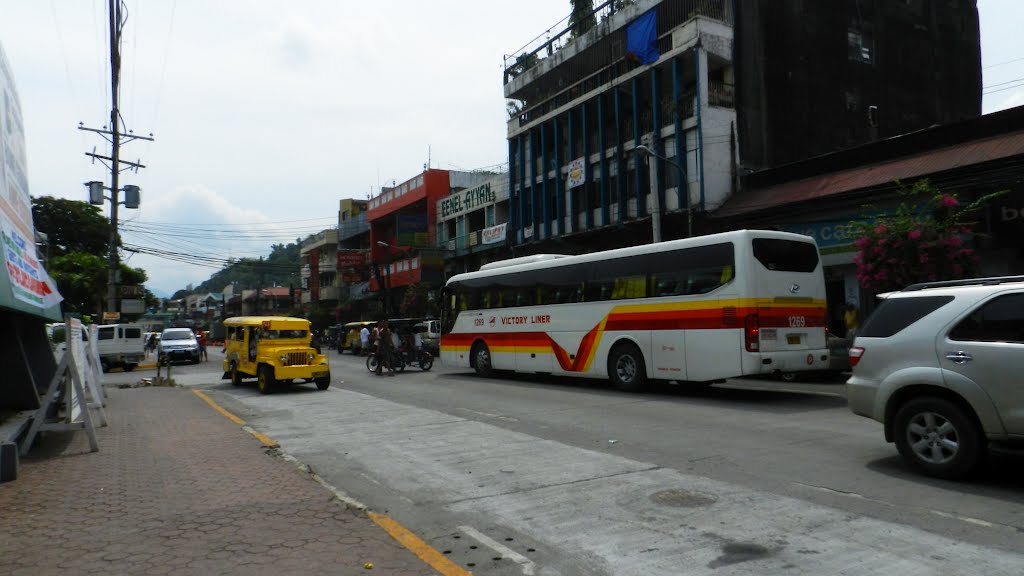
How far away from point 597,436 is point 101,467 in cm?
591

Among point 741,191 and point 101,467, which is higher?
point 741,191

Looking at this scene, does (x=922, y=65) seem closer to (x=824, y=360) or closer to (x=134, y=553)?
(x=824, y=360)

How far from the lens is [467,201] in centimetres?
4344

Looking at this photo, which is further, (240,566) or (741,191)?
(741,191)

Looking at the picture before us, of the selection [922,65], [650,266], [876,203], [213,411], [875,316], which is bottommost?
[213,411]

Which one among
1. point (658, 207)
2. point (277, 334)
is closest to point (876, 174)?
point (658, 207)

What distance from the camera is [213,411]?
42.0ft

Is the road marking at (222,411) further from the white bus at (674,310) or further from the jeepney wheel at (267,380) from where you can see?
the white bus at (674,310)

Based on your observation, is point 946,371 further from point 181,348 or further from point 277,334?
point 181,348

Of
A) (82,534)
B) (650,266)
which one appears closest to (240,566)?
(82,534)

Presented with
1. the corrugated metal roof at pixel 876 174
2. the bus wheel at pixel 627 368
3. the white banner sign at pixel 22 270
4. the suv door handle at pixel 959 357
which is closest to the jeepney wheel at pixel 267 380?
the white banner sign at pixel 22 270

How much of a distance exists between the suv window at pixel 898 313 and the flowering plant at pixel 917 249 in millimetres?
9334

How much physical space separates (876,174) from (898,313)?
52.3 feet

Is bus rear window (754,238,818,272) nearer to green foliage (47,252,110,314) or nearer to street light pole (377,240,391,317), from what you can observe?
street light pole (377,240,391,317)
